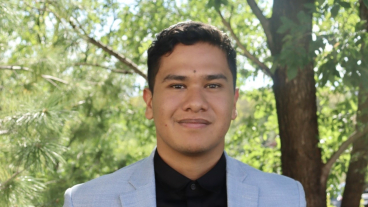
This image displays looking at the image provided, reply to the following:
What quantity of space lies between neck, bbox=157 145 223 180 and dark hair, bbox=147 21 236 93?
1.03 ft

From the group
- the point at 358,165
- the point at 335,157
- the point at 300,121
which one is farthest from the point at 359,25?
the point at 358,165

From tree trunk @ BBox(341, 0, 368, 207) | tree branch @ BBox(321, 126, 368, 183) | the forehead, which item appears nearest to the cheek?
the forehead

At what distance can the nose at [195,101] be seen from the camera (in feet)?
6.30

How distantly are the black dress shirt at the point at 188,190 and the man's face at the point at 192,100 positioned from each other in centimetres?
10

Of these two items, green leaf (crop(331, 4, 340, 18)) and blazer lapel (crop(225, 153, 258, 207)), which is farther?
green leaf (crop(331, 4, 340, 18))

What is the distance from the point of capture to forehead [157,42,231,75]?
78.7 inches

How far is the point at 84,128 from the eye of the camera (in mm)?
5895

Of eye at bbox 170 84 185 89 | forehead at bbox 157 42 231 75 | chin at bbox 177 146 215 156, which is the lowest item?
chin at bbox 177 146 215 156

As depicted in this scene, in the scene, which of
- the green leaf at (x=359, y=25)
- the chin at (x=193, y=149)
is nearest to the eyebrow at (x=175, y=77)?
the chin at (x=193, y=149)

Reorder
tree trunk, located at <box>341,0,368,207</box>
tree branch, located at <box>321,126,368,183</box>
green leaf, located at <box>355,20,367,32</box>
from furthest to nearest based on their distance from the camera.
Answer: tree trunk, located at <box>341,0,368,207</box> < tree branch, located at <box>321,126,368,183</box> < green leaf, located at <box>355,20,367,32</box>

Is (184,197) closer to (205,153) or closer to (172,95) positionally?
(205,153)

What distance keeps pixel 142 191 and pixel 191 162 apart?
0.22 meters

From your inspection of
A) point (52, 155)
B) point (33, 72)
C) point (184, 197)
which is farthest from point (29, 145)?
point (33, 72)

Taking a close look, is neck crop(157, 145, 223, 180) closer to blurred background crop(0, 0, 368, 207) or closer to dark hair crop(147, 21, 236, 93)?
dark hair crop(147, 21, 236, 93)
